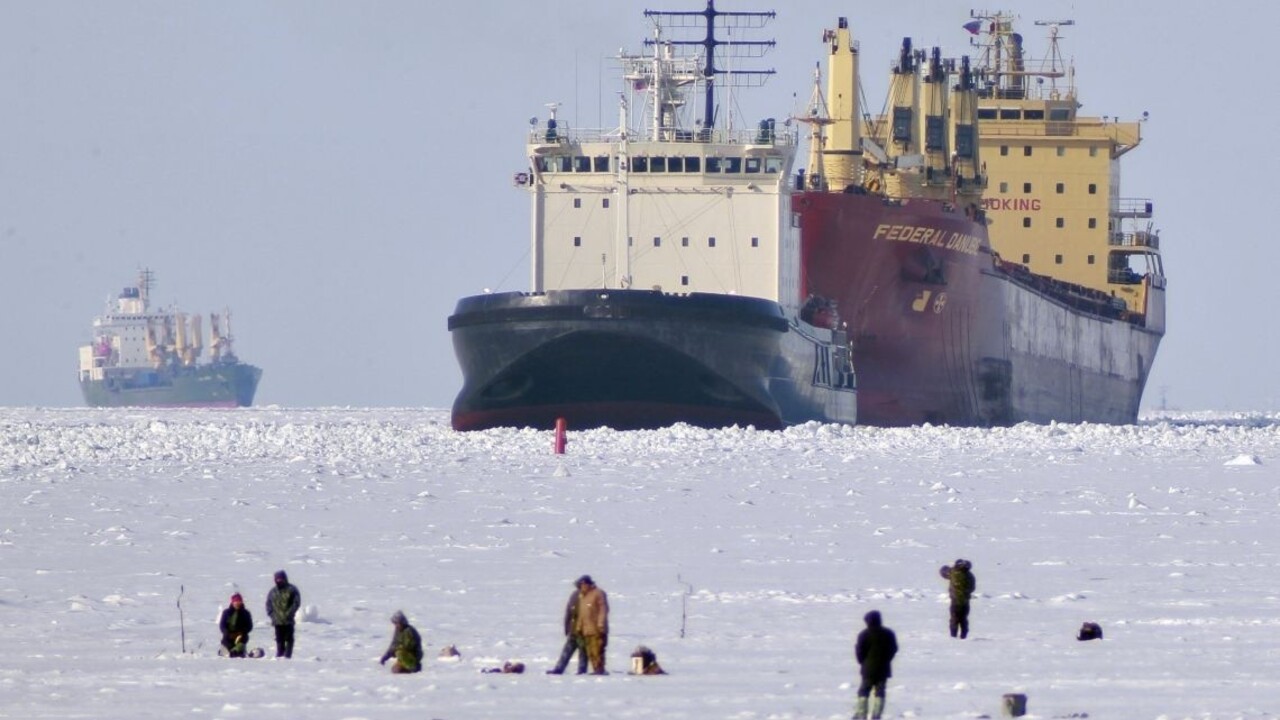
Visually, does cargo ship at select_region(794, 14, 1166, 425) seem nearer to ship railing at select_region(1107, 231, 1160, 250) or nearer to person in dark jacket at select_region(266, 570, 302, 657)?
ship railing at select_region(1107, 231, 1160, 250)

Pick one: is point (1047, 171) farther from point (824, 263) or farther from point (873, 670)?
point (873, 670)

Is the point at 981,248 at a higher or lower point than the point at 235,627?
higher

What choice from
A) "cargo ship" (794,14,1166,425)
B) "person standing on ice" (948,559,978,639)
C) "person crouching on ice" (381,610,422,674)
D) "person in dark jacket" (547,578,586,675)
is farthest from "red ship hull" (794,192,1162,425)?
"person crouching on ice" (381,610,422,674)

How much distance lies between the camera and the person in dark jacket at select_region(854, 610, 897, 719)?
942 centimetres

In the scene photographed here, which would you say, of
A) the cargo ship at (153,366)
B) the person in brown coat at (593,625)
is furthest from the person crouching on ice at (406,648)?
the cargo ship at (153,366)

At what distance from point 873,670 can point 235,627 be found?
3429mm

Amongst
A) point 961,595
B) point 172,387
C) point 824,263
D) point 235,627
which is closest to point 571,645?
point 235,627

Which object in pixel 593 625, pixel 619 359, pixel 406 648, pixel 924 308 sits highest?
pixel 924 308

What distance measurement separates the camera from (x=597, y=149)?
116 feet

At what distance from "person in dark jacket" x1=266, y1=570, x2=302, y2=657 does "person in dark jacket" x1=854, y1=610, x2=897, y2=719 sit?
3068mm

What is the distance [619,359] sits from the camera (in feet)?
106

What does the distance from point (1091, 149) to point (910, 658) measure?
4451 cm

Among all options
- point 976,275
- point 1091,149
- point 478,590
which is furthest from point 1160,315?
point 478,590

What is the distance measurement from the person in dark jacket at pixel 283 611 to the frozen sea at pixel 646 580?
15 centimetres
